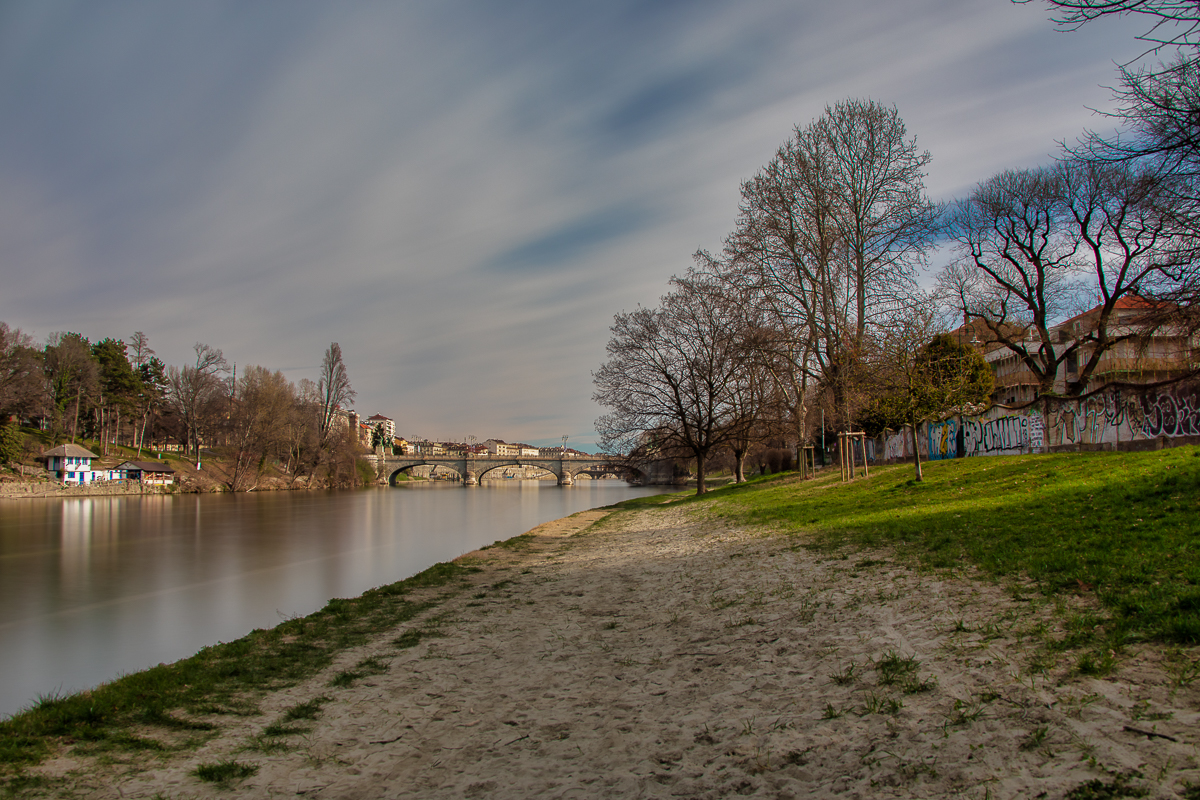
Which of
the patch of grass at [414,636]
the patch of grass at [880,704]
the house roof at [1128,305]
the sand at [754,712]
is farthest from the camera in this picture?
the house roof at [1128,305]

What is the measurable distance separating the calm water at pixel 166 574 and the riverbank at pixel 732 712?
17.1ft

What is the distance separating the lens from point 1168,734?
365 centimetres

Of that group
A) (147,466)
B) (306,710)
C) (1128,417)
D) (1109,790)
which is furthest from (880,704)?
(147,466)

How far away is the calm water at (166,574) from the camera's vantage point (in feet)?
38.8

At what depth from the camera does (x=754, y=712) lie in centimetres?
535

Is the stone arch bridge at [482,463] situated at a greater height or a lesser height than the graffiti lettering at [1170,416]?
lesser

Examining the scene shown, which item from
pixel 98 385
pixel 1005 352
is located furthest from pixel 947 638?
pixel 98 385

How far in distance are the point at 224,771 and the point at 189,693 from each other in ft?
8.00

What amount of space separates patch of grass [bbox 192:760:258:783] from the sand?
0.07 meters

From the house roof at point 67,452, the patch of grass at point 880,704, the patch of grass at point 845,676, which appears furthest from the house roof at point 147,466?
the patch of grass at point 880,704

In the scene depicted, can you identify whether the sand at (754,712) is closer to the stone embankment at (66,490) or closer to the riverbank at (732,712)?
the riverbank at (732,712)

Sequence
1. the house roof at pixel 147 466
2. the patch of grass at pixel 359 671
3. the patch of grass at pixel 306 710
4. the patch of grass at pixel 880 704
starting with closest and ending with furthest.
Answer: the patch of grass at pixel 880 704 < the patch of grass at pixel 306 710 < the patch of grass at pixel 359 671 < the house roof at pixel 147 466

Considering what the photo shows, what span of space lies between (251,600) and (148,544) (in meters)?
16.2

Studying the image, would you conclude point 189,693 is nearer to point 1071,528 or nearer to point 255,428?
point 1071,528
